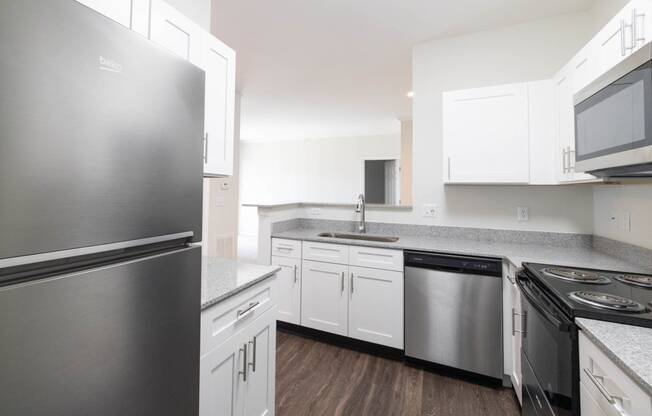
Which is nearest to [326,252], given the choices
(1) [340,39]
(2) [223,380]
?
(2) [223,380]

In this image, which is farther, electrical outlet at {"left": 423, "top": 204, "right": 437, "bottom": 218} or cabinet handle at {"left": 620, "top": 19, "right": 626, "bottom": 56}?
electrical outlet at {"left": 423, "top": 204, "right": 437, "bottom": 218}

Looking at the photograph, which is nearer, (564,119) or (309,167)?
(564,119)

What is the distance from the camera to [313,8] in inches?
86.4

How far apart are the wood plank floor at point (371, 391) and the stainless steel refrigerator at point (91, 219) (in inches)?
47.2

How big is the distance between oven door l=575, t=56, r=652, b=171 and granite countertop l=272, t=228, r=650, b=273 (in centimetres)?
72

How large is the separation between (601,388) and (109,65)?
5.03ft

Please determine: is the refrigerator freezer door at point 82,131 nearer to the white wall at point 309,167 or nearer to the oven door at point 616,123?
the oven door at point 616,123

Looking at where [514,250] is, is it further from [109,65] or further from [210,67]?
[109,65]

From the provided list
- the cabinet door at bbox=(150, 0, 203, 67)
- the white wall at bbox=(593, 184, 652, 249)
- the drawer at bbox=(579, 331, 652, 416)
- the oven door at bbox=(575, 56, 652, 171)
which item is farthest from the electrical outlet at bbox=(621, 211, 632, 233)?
the cabinet door at bbox=(150, 0, 203, 67)

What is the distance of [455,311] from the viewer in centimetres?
202

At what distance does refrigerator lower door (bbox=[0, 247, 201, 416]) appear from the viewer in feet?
1.61

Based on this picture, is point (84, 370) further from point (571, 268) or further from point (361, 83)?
point (361, 83)

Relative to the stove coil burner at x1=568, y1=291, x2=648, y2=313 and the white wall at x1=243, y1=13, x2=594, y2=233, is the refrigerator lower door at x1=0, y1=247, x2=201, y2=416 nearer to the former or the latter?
the stove coil burner at x1=568, y1=291, x2=648, y2=313

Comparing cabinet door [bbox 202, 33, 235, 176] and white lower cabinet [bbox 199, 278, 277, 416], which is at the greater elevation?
cabinet door [bbox 202, 33, 235, 176]
